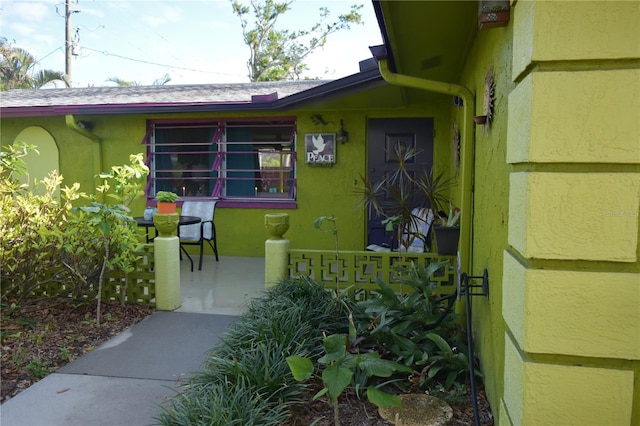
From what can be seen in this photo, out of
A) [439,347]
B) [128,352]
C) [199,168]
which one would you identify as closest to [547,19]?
[439,347]

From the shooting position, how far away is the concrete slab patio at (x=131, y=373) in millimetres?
2838

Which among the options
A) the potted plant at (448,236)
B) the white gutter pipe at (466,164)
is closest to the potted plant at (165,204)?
the white gutter pipe at (466,164)

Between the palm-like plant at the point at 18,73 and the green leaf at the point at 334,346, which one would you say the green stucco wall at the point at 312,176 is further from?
the palm-like plant at the point at 18,73

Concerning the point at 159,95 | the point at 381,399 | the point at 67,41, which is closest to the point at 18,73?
the point at 67,41

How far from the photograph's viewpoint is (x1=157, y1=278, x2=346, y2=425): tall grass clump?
2422mm

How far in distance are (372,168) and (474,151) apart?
3588 millimetres

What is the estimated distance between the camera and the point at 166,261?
4.81 metres

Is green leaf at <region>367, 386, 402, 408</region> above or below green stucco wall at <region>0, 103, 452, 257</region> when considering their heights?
below

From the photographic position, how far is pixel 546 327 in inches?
64.0

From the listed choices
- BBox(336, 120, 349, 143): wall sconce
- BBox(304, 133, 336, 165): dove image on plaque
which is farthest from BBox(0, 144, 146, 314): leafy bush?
BBox(336, 120, 349, 143): wall sconce

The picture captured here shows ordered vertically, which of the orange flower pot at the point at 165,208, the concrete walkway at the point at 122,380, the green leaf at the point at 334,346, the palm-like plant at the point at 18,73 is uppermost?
the palm-like plant at the point at 18,73

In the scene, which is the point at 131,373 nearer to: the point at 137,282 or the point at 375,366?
the point at 137,282

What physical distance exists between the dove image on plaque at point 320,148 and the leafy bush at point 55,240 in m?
3.16

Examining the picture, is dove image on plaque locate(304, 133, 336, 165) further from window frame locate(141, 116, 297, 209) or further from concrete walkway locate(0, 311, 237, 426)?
concrete walkway locate(0, 311, 237, 426)
